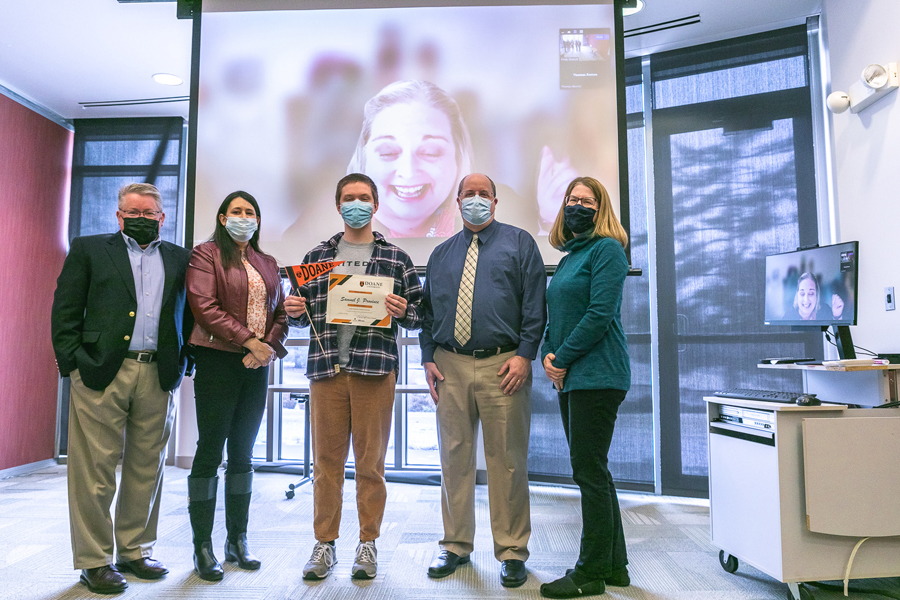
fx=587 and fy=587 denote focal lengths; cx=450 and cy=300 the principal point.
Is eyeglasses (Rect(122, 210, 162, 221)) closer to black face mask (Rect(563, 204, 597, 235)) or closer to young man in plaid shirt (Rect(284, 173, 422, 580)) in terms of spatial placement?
young man in plaid shirt (Rect(284, 173, 422, 580))

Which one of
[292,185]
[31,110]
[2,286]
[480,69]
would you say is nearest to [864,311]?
[480,69]

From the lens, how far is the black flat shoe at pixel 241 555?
2252 millimetres

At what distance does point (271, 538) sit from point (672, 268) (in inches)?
108

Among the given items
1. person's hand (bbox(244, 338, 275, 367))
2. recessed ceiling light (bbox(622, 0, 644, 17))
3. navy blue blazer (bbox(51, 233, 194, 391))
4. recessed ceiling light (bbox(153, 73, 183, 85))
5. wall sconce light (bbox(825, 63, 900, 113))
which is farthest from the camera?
recessed ceiling light (bbox(153, 73, 183, 85))

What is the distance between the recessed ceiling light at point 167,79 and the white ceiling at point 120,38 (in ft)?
0.12

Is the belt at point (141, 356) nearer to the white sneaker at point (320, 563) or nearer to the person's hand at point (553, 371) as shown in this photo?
the white sneaker at point (320, 563)

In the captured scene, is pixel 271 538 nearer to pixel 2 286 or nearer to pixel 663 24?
pixel 2 286

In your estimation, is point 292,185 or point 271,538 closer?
point 271,538

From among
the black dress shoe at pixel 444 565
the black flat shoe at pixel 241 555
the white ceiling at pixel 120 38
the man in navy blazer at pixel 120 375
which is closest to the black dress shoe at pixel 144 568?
the man in navy blazer at pixel 120 375

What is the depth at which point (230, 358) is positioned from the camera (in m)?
2.20

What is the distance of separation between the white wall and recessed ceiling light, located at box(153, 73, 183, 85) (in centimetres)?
407

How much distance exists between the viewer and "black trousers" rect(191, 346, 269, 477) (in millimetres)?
2188

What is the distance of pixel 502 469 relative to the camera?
218cm

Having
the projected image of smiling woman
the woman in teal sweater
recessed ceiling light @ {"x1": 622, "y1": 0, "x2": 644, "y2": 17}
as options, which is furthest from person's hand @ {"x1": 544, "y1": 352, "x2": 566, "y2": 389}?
recessed ceiling light @ {"x1": 622, "y1": 0, "x2": 644, "y2": 17}
